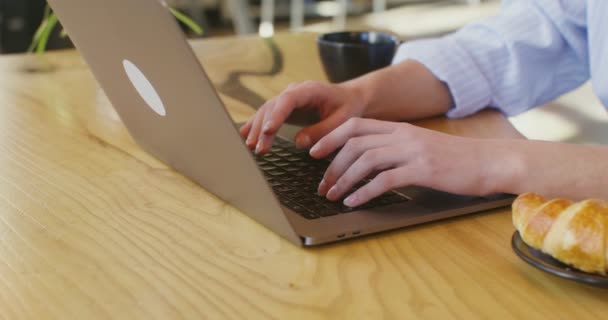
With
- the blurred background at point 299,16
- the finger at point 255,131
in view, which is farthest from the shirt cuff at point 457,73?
the blurred background at point 299,16

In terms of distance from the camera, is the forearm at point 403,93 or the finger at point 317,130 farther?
the forearm at point 403,93

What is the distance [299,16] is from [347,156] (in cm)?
530

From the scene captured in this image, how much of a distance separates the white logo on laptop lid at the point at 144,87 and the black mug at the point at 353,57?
48 cm

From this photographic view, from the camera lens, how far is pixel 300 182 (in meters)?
0.84

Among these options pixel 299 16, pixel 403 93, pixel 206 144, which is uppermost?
pixel 206 144

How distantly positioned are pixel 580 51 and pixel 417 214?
2.10ft

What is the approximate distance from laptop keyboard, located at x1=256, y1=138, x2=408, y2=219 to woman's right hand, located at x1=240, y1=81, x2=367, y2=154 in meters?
0.02

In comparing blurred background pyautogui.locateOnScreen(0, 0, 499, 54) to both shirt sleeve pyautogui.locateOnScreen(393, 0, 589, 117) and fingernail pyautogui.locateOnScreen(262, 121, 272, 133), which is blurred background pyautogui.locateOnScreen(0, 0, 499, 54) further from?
fingernail pyautogui.locateOnScreen(262, 121, 272, 133)

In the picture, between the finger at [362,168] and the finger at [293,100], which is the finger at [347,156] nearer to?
the finger at [362,168]

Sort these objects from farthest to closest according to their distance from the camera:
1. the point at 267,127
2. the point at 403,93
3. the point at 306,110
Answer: the point at 403,93
the point at 306,110
the point at 267,127

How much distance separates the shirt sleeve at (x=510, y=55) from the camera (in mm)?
1188

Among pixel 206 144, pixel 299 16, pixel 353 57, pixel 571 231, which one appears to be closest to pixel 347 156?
pixel 206 144

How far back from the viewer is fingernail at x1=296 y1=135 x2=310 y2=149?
97 centimetres

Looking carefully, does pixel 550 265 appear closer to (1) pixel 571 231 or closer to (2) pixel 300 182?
(1) pixel 571 231
